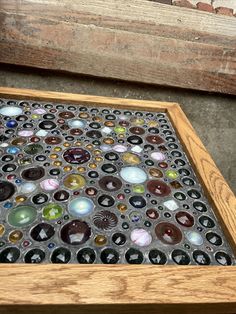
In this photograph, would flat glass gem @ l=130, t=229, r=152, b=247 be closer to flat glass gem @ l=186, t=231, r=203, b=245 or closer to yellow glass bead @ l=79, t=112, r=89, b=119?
flat glass gem @ l=186, t=231, r=203, b=245

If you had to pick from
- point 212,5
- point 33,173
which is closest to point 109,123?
point 33,173

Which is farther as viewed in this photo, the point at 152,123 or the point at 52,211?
the point at 152,123

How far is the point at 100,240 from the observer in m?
0.61

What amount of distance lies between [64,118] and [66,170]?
280mm

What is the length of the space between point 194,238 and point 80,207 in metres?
0.26

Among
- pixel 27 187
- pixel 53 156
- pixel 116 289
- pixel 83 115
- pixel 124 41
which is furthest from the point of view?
pixel 124 41

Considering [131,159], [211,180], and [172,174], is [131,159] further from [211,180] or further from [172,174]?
[211,180]

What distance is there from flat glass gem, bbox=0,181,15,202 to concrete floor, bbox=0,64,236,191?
0.87 metres

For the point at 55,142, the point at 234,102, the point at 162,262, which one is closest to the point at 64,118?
the point at 55,142

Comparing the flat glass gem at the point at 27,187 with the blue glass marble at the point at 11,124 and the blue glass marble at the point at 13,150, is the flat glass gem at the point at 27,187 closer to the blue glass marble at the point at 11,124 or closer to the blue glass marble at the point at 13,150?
the blue glass marble at the point at 13,150

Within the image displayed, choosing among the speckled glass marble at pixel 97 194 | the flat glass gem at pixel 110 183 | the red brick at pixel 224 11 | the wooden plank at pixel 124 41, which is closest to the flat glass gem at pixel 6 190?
the speckled glass marble at pixel 97 194

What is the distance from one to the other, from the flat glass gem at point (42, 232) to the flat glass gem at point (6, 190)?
4.8 inches

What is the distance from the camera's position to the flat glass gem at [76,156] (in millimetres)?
822

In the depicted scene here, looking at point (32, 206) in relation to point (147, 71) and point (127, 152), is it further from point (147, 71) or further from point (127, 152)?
point (147, 71)
